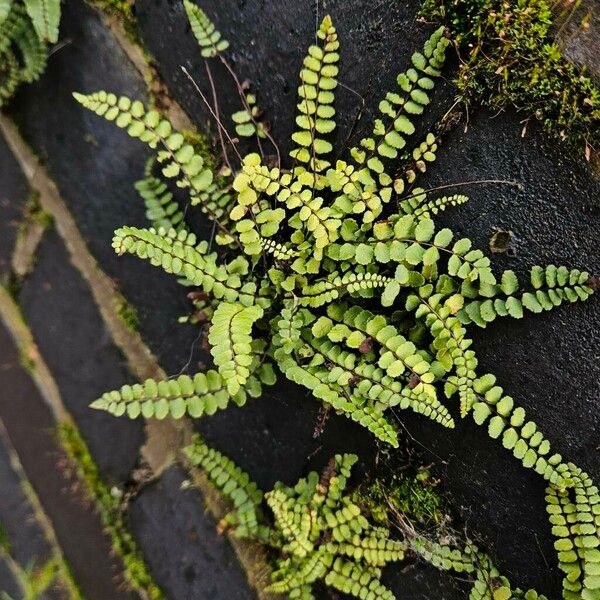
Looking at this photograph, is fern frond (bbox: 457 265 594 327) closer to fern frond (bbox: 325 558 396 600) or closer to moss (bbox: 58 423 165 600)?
fern frond (bbox: 325 558 396 600)

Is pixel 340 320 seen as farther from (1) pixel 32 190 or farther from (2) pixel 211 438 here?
(1) pixel 32 190

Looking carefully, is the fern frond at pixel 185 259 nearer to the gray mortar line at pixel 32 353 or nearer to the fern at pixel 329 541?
the fern at pixel 329 541

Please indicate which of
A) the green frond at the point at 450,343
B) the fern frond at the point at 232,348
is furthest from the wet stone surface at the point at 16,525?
the green frond at the point at 450,343

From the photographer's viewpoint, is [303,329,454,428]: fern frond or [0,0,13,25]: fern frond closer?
[303,329,454,428]: fern frond

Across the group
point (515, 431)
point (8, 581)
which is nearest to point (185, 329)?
point (515, 431)

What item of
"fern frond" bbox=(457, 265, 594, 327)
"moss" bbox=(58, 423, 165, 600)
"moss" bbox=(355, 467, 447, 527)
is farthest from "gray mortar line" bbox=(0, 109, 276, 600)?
"fern frond" bbox=(457, 265, 594, 327)

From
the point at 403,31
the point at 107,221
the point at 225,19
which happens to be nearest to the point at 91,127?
the point at 107,221
